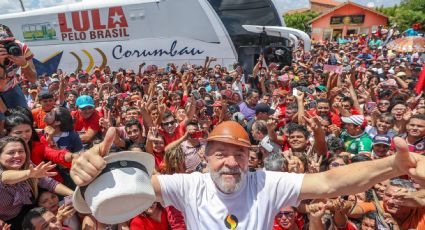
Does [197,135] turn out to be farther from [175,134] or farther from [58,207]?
[58,207]

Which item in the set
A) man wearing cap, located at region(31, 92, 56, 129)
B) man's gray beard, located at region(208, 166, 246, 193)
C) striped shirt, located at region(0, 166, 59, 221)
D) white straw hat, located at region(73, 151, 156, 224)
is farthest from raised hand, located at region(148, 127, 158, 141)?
white straw hat, located at region(73, 151, 156, 224)

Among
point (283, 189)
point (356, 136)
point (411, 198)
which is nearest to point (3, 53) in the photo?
point (283, 189)

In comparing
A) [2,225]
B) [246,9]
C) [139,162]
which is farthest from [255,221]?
[246,9]

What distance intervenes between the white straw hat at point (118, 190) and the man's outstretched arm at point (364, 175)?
85 cm

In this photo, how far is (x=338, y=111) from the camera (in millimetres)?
5961

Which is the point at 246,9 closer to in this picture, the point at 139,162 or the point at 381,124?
the point at 381,124

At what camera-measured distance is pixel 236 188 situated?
2.01 metres

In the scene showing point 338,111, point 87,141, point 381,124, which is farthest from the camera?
point 338,111

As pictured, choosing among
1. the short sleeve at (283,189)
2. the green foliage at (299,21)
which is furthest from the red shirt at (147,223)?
the green foliage at (299,21)

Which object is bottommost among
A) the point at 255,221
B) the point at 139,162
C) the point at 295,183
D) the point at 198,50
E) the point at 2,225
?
the point at 198,50

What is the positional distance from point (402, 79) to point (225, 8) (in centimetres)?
715

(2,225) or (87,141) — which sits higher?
(2,225)

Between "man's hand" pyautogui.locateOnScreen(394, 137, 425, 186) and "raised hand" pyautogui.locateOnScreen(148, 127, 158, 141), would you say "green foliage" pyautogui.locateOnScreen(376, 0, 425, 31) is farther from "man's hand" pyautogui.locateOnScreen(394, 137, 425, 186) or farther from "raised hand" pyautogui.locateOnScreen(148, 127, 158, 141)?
"man's hand" pyautogui.locateOnScreen(394, 137, 425, 186)

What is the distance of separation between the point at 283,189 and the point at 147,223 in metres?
1.29
